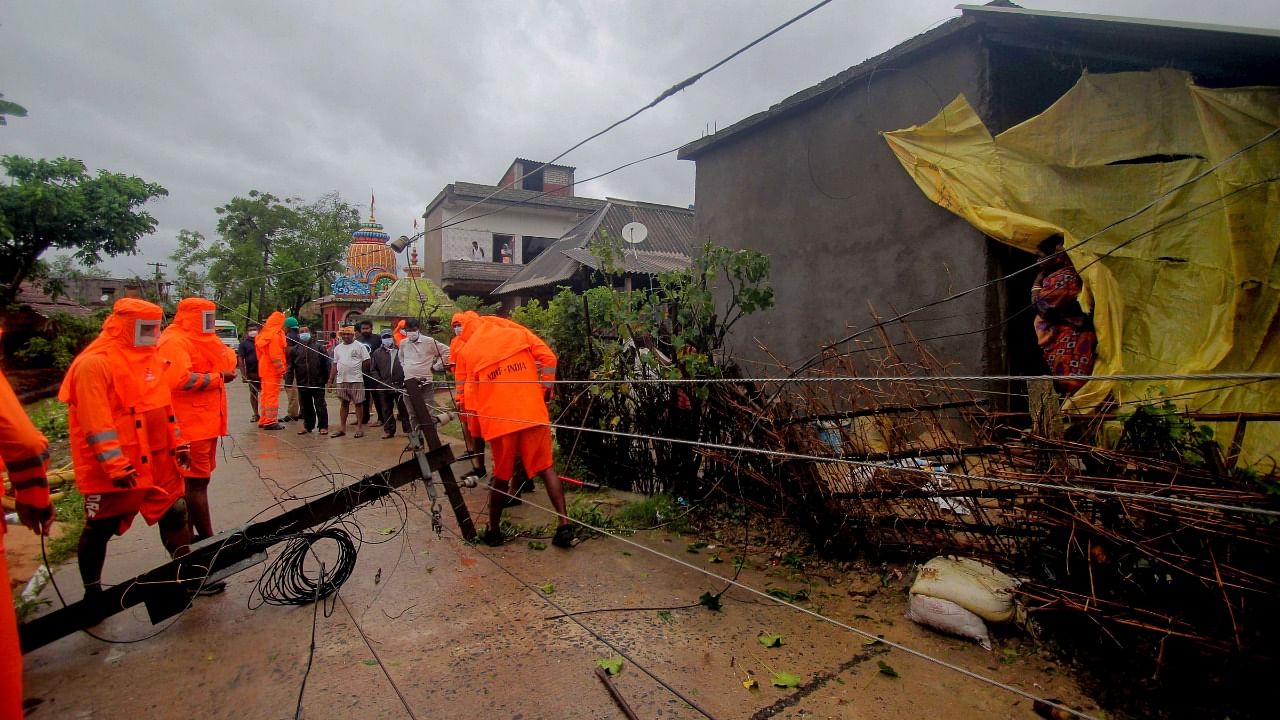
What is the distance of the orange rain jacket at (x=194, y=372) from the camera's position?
4238mm

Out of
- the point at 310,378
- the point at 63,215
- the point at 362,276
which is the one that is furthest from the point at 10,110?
the point at 362,276

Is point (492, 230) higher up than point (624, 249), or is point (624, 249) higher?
point (492, 230)

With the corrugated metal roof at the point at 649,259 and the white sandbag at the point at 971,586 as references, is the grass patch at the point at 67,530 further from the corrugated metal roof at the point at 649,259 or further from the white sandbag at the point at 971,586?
the corrugated metal roof at the point at 649,259

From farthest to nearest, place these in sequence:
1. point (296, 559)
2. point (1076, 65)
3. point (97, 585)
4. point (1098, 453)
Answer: point (1076, 65), point (296, 559), point (97, 585), point (1098, 453)

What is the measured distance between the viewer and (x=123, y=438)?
11.5 ft

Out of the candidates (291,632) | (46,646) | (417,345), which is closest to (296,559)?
(291,632)

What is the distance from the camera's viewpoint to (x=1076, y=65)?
575 cm

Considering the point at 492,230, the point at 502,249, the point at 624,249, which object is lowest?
the point at 624,249

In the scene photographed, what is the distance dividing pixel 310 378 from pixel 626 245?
739 centimetres

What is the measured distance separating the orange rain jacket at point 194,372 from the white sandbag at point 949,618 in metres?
4.56

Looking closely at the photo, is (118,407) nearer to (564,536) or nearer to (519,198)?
(564,536)

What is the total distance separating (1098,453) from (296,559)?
165 inches

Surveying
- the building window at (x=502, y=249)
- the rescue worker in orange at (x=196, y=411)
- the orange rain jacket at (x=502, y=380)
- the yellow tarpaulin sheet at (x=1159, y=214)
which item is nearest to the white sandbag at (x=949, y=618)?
the yellow tarpaulin sheet at (x=1159, y=214)

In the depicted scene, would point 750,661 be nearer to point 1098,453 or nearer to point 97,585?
point 1098,453
